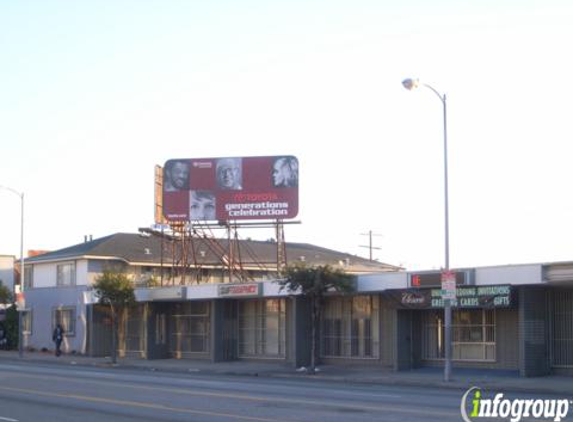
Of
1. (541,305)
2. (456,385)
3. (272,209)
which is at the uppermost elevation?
(272,209)

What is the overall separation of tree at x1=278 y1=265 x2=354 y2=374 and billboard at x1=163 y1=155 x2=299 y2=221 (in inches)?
467

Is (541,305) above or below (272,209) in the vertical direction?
below

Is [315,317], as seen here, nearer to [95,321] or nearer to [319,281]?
[319,281]

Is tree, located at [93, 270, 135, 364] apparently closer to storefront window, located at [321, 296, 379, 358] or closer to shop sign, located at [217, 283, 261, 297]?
shop sign, located at [217, 283, 261, 297]

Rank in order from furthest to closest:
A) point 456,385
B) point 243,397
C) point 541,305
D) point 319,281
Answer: point 319,281, point 541,305, point 456,385, point 243,397

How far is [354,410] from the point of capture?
20703 millimetres

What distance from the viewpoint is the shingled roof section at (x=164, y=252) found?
5669 cm

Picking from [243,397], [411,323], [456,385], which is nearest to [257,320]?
[411,323]

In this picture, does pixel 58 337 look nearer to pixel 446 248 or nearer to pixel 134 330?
pixel 134 330

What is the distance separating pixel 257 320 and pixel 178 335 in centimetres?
604

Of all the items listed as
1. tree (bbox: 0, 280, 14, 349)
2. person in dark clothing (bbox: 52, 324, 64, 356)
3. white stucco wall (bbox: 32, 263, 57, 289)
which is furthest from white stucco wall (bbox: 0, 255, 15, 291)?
person in dark clothing (bbox: 52, 324, 64, 356)

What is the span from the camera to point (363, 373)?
3741 cm

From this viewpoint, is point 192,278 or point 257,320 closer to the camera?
point 257,320

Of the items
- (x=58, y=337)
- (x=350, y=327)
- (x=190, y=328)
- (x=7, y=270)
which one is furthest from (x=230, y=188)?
(x=7, y=270)
